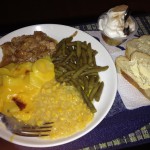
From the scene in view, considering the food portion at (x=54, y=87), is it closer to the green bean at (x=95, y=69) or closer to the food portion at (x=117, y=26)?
the green bean at (x=95, y=69)

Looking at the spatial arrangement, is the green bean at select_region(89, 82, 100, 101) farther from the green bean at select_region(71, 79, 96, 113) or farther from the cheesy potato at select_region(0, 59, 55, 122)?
the cheesy potato at select_region(0, 59, 55, 122)

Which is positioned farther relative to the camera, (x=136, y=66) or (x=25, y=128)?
(x=136, y=66)

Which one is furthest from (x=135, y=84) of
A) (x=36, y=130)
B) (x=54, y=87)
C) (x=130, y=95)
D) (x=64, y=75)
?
(x=36, y=130)

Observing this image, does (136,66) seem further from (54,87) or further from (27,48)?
(27,48)

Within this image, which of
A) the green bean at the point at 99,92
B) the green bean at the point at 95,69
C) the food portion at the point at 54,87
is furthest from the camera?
the green bean at the point at 95,69

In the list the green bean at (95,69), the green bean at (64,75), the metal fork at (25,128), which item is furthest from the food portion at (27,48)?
the metal fork at (25,128)

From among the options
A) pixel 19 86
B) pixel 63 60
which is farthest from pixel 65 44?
pixel 19 86

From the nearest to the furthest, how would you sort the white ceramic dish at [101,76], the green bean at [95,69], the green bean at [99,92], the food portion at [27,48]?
the white ceramic dish at [101,76] → the green bean at [99,92] → the green bean at [95,69] → the food portion at [27,48]
